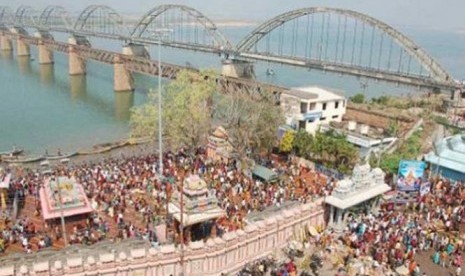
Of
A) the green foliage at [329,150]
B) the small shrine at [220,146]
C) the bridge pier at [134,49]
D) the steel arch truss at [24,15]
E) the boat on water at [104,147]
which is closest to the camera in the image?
the green foliage at [329,150]

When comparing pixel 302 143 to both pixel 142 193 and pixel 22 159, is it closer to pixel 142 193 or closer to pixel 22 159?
pixel 142 193

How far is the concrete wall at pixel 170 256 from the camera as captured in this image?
15633mm

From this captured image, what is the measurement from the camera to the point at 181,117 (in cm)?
3338

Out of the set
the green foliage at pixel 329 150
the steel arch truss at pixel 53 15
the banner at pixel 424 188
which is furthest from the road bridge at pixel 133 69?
the steel arch truss at pixel 53 15

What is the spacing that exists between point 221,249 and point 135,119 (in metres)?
18.5

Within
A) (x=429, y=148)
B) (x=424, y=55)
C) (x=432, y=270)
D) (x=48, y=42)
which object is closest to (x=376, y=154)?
(x=429, y=148)

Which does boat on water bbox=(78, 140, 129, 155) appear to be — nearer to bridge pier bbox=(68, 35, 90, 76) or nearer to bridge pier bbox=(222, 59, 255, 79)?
bridge pier bbox=(222, 59, 255, 79)

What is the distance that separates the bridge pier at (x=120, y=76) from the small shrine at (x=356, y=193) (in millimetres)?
55940

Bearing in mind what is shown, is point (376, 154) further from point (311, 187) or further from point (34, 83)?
point (34, 83)

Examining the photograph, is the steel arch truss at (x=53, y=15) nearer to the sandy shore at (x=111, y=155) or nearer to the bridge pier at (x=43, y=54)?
the bridge pier at (x=43, y=54)

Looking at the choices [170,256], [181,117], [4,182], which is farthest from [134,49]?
[170,256]

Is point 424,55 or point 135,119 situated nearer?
point 135,119

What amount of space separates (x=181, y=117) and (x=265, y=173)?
8006 millimetres

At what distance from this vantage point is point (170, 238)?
19.8 metres
